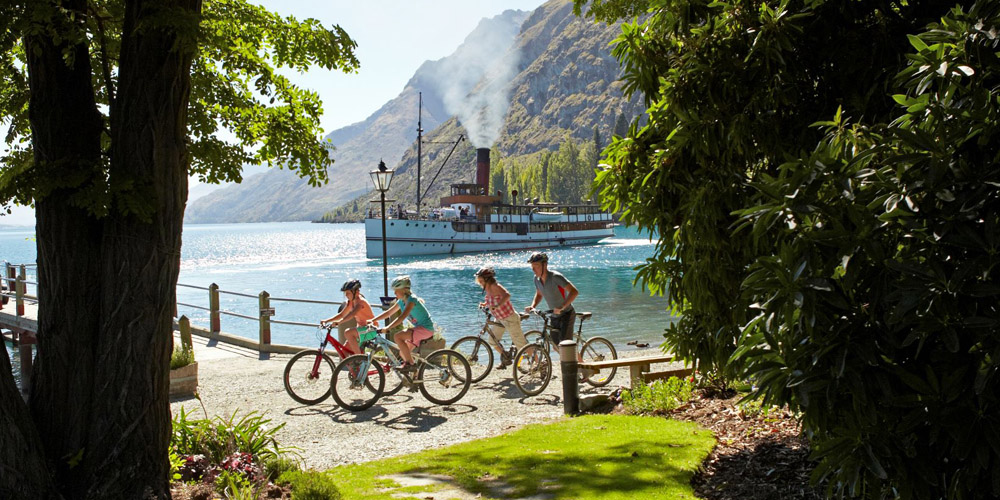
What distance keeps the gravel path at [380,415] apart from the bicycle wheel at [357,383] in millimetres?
139

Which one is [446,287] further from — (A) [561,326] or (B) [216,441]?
(B) [216,441]

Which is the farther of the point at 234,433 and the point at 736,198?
the point at 234,433

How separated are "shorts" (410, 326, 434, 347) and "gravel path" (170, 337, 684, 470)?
32.1 inches

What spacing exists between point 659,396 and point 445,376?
2.97 meters

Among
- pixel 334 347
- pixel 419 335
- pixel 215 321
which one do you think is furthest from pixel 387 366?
pixel 215 321

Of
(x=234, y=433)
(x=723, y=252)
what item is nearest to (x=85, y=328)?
(x=234, y=433)

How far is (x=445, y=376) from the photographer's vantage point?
10133 millimetres

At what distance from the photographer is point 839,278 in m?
3.06

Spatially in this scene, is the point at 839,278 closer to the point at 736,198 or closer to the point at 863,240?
the point at 863,240

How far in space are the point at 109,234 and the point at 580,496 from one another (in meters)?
3.71

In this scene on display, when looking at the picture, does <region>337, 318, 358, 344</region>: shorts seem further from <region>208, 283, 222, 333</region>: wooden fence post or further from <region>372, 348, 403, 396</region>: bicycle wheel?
<region>208, 283, 222, 333</region>: wooden fence post

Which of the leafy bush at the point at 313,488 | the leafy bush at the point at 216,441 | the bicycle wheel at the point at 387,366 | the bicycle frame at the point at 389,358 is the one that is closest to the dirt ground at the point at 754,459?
the leafy bush at the point at 313,488

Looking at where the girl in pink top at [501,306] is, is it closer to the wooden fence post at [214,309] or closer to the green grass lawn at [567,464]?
the green grass lawn at [567,464]

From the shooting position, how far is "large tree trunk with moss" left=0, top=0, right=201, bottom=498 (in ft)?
16.2
